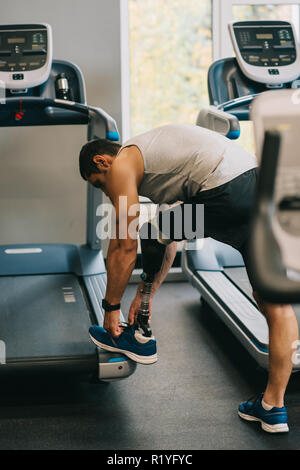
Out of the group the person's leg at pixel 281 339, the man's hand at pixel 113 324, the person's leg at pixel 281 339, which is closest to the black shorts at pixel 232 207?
the person's leg at pixel 281 339

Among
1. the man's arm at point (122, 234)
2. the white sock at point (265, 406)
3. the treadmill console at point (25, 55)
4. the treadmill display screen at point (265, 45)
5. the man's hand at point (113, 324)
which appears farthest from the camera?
the treadmill display screen at point (265, 45)

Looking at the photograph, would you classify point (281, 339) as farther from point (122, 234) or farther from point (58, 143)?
point (58, 143)

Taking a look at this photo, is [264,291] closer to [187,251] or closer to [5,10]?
[187,251]

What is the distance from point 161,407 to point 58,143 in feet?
7.88

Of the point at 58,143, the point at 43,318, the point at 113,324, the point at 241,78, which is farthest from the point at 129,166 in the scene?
the point at 58,143

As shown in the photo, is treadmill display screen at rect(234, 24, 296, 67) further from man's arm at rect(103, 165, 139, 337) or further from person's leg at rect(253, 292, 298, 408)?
person's leg at rect(253, 292, 298, 408)

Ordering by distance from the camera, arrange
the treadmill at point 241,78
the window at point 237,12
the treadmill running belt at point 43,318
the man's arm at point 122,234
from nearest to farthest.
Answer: the man's arm at point 122,234
the treadmill running belt at point 43,318
the treadmill at point 241,78
the window at point 237,12

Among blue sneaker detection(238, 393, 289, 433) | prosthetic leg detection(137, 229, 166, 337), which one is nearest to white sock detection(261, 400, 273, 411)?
blue sneaker detection(238, 393, 289, 433)

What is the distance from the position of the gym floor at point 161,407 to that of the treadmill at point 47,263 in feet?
0.65

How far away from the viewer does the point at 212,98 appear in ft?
12.7

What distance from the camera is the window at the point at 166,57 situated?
15.2 ft

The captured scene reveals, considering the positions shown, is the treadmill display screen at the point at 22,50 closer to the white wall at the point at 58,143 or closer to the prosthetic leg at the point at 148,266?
the white wall at the point at 58,143

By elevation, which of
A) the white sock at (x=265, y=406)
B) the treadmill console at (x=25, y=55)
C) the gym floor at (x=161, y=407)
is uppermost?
the treadmill console at (x=25, y=55)

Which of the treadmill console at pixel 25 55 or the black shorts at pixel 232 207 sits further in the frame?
the treadmill console at pixel 25 55
